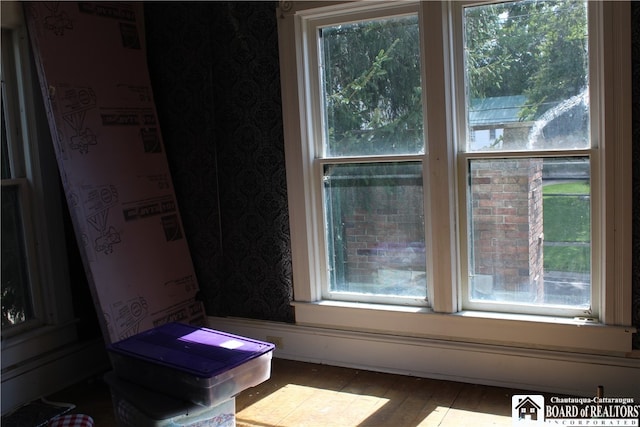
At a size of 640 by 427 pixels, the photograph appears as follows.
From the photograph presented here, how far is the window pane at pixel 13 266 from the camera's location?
3357 mm

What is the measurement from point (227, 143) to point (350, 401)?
1703 millimetres

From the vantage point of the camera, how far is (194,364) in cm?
226

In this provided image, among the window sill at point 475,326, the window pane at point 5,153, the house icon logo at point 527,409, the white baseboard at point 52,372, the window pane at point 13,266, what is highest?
the window pane at point 5,153

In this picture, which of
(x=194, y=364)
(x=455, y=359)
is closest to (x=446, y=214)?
(x=455, y=359)

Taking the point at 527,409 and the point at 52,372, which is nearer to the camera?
the point at 527,409

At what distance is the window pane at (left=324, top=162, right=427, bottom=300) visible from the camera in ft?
11.3

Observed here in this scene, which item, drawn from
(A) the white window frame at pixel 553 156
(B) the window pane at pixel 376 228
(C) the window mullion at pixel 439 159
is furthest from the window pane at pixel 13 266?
(A) the white window frame at pixel 553 156

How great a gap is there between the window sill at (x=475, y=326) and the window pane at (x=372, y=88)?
2.90ft

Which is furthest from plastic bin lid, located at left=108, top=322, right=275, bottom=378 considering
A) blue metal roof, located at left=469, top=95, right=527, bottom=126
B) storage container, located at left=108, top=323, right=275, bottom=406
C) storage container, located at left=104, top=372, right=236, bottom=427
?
blue metal roof, located at left=469, top=95, right=527, bottom=126

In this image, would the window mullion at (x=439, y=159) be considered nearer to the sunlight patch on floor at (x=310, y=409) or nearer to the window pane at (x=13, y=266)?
the sunlight patch on floor at (x=310, y=409)

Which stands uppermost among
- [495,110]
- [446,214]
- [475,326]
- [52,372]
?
[495,110]

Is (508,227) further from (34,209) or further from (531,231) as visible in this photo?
(34,209)

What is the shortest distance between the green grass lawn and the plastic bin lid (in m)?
1.53

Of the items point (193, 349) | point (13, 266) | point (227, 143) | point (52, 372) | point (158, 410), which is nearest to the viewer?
point (158, 410)
